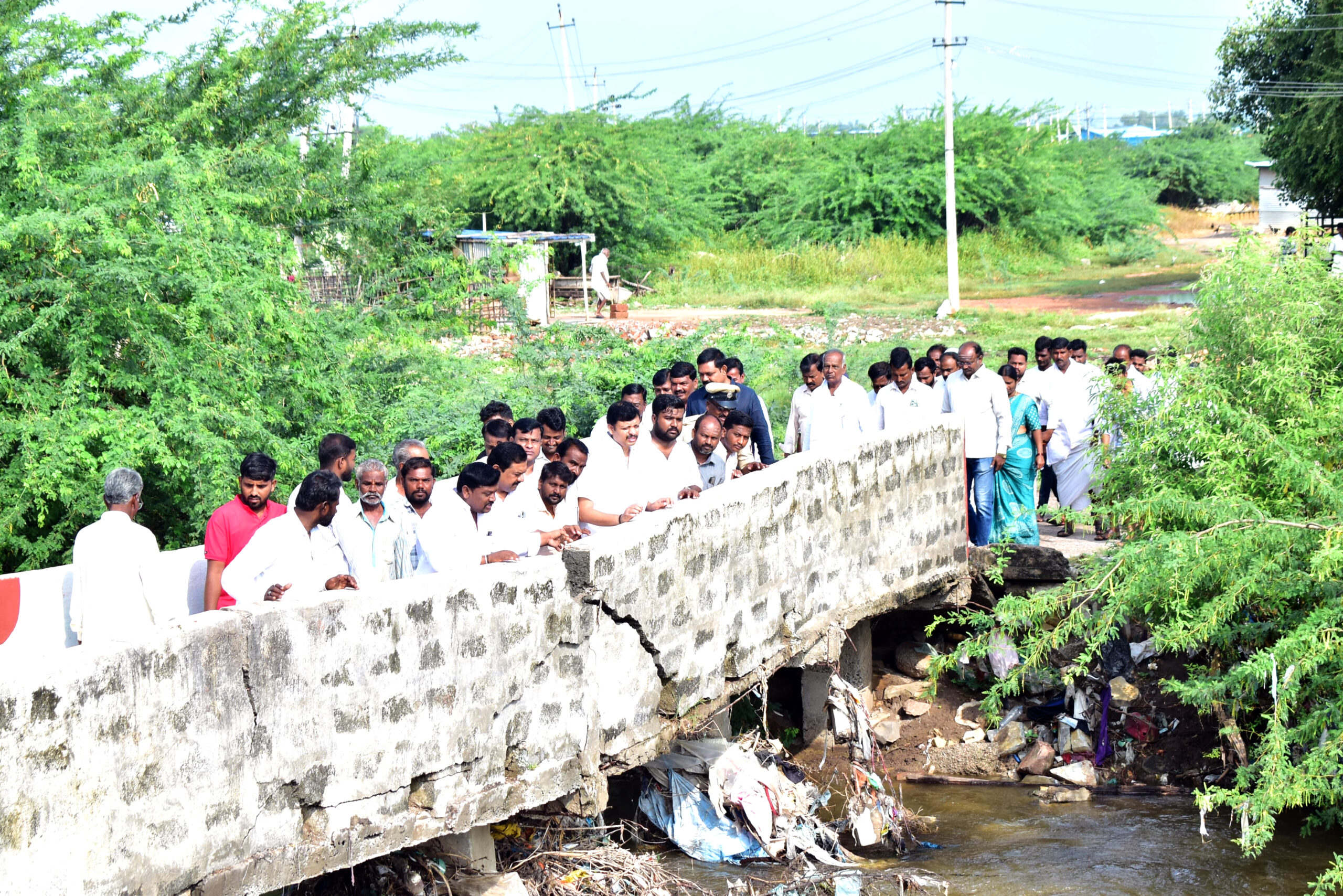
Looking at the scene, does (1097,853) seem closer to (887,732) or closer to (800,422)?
(887,732)

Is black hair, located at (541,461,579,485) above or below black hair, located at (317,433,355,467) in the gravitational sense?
below

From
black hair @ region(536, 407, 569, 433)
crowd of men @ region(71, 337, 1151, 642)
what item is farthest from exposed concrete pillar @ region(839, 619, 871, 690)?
black hair @ region(536, 407, 569, 433)

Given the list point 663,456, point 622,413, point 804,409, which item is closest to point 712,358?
point 804,409

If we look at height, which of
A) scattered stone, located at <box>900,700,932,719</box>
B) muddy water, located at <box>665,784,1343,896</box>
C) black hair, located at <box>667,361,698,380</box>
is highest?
black hair, located at <box>667,361,698,380</box>

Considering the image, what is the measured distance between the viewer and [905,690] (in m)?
9.73

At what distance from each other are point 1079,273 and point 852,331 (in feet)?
45.5

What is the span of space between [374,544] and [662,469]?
1.70 meters

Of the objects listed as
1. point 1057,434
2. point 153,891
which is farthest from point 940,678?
point 153,891

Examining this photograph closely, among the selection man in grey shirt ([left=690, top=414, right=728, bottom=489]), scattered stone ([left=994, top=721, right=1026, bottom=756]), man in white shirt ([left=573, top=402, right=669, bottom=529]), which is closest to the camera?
man in white shirt ([left=573, top=402, right=669, bottom=529])

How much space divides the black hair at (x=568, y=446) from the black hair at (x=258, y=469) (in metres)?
1.44

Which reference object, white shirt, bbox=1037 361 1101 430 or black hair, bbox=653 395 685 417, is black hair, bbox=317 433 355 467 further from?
white shirt, bbox=1037 361 1101 430

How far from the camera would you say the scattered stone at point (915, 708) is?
9477mm

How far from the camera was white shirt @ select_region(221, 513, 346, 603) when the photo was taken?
17.2 ft

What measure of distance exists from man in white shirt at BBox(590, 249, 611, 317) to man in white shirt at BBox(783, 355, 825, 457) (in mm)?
18539
